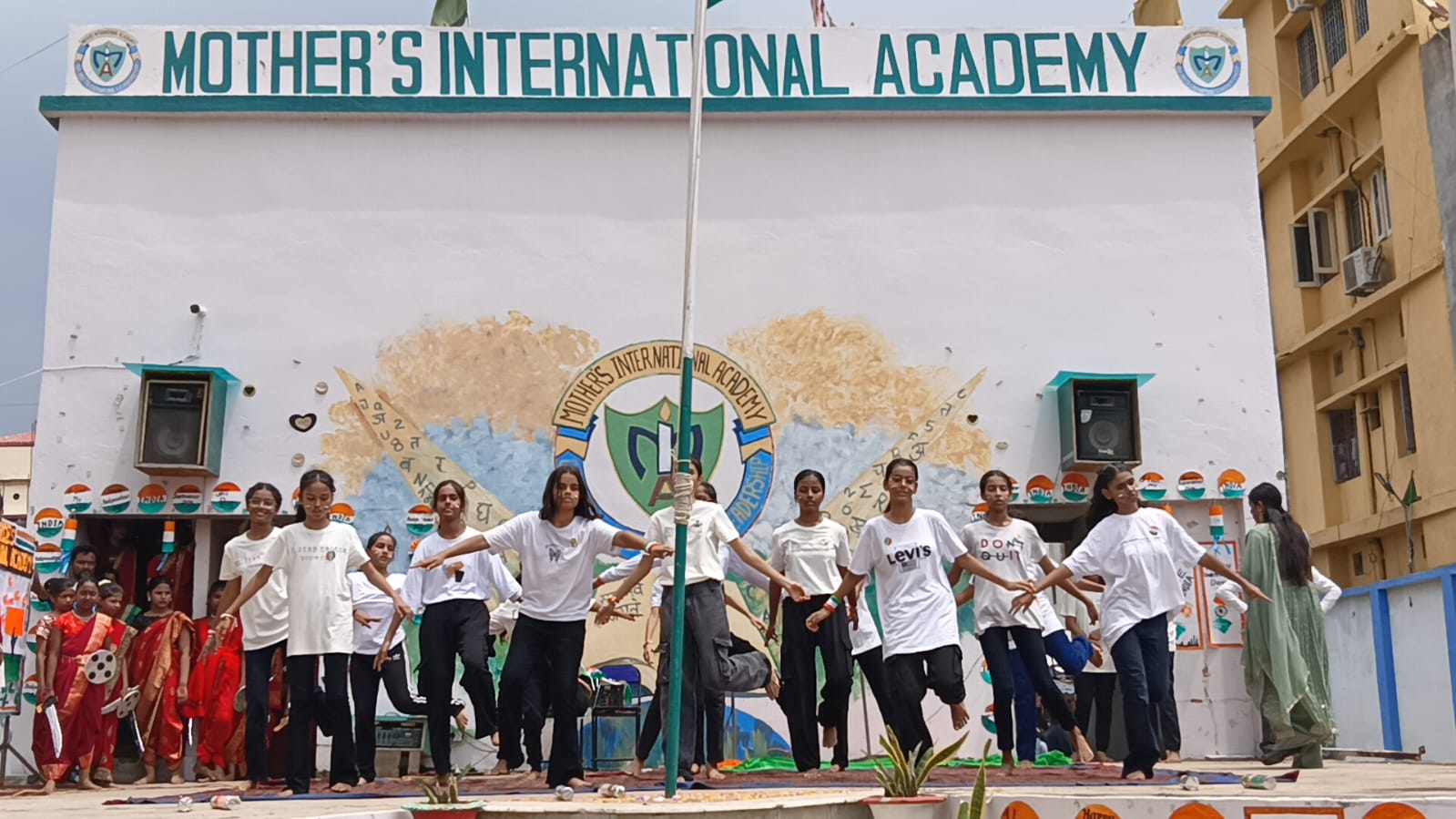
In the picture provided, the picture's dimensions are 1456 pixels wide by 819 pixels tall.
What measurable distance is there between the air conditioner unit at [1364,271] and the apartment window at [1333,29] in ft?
11.0

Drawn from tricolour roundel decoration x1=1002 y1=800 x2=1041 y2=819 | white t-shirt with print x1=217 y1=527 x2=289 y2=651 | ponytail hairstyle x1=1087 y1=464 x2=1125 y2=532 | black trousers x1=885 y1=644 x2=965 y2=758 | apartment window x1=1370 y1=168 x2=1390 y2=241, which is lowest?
tricolour roundel decoration x1=1002 y1=800 x2=1041 y2=819

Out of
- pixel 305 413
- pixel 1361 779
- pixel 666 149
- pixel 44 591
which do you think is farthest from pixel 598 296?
pixel 1361 779

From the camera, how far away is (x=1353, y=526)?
21938mm

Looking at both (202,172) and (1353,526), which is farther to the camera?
(1353,526)

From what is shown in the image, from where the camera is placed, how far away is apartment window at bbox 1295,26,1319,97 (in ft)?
77.5

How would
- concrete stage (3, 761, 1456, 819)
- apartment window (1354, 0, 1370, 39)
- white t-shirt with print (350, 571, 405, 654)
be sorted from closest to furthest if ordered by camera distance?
concrete stage (3, 761, 1456, 819) → white t-shirt with print (350, 571, 405, 654) → apartment window (1354, 0, 1370, 39)

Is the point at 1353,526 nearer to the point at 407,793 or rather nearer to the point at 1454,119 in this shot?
Result: the point at 1454,119

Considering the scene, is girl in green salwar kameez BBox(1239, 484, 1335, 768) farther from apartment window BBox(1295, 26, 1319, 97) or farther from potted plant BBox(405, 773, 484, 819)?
apartment window BBox(1295, 26, 1319, 97)

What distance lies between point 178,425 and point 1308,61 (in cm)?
1946

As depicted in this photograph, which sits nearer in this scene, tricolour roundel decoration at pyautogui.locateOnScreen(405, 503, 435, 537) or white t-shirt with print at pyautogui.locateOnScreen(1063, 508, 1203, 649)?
white t-shirt with print at pyautogui.locateOnScreen(1063, 508, 1203, 649)

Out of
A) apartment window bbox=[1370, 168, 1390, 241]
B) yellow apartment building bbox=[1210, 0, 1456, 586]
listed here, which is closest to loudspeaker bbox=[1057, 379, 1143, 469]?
yellow apartment building bbox=[1210, 0, 1456, 586]

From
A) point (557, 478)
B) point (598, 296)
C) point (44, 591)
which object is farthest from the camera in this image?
point (598, 296)

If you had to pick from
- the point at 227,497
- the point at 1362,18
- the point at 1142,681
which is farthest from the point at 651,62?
the point at 1362,18

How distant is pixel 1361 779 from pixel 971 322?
550cm
